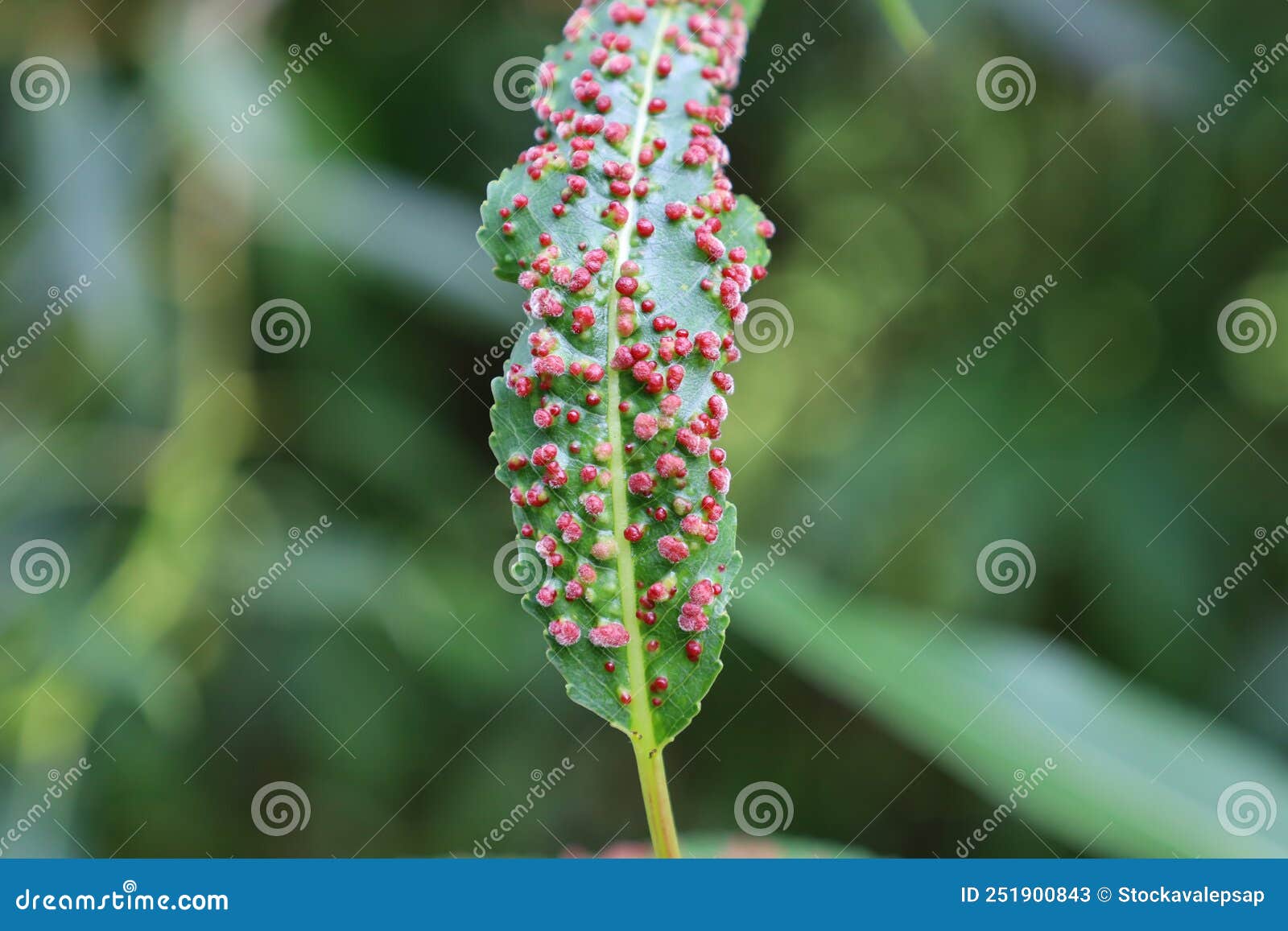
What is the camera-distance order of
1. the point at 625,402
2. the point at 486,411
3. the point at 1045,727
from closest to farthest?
the point at 625,402 < the point at 1045,727 < the point at 486,411

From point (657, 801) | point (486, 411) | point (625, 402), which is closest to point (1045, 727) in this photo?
point (657, 801)

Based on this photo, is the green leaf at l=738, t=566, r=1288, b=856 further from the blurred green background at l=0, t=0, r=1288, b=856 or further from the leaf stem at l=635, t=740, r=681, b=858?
the leaf stem at l=635, t=740, r=681, b=858

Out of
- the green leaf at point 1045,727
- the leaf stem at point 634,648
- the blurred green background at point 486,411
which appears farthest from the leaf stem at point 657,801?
the blurred green background at point 486,411

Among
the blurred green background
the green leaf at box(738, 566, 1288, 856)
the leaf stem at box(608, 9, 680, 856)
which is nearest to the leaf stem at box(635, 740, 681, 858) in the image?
the leaf stem at box(608, 9, 680, 856)

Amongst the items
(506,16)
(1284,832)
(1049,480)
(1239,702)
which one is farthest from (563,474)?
(1239,702)

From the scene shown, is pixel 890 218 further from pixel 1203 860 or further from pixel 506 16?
pixel 1203 860

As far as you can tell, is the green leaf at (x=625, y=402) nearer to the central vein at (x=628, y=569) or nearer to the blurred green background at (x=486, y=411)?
the central vein at (x=628, y=569)

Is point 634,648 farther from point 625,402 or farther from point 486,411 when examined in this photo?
point 486,411

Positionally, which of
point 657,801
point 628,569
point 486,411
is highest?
point 628,569
